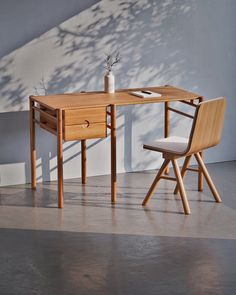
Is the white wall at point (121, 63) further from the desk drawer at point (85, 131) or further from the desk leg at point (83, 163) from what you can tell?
the desk drawer at point (85, 131)

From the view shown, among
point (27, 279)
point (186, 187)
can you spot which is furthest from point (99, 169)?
point (27, 279)

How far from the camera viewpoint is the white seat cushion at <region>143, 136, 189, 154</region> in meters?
5.20

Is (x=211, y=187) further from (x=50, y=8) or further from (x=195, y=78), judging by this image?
(x=50, y=8)

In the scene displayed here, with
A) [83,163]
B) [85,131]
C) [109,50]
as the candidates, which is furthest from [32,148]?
[109,50]

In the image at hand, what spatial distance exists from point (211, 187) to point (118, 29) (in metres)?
A: 1.47

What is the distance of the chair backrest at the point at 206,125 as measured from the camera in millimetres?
5031

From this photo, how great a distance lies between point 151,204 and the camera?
5398 millimetres

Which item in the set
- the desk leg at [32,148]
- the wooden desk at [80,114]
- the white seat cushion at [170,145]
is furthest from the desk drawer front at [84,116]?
the desk leg at [32,148]

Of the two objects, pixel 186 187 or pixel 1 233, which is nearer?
pixel 1 233

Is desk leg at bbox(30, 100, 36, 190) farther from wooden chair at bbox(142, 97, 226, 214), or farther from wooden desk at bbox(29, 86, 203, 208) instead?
wooden chair at bbox(142, 97, 226, 214)

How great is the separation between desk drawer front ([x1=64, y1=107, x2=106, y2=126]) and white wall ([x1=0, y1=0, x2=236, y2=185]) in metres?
0.69

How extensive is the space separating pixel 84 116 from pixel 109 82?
51cm

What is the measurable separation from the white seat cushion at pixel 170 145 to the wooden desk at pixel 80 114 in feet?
0.89

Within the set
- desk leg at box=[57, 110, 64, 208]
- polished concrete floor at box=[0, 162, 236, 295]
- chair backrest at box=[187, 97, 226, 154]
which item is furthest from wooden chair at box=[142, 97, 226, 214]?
desk leg at box=[57, 110, 64, 208]
